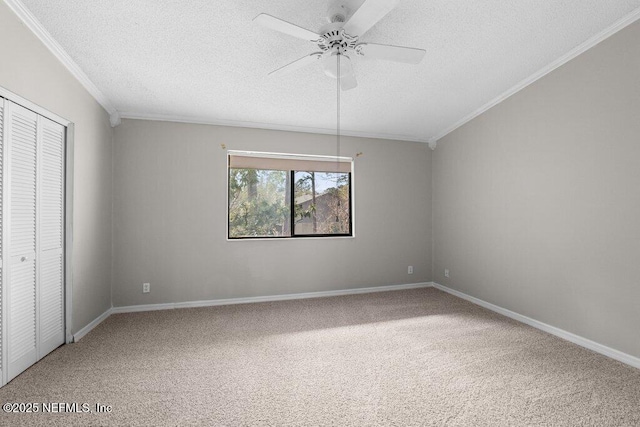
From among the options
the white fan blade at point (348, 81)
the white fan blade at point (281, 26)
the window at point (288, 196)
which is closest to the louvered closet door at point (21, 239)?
the white fan blade at point (281, 26)

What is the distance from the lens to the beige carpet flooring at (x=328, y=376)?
5.98 ft

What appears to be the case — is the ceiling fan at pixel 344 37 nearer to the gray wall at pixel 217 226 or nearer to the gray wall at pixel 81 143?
the gray wall at pixel 81 143

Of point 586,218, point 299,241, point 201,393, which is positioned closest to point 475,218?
point 586,218

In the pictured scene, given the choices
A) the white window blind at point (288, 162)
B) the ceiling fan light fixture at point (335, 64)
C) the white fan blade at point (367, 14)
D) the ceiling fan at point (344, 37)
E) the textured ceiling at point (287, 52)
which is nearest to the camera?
the white fan blade at point (367, 14)

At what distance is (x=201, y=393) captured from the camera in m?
2.05

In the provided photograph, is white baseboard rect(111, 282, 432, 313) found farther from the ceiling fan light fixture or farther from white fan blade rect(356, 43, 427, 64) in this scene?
white fan blade rect(356, 43, 427, 64)

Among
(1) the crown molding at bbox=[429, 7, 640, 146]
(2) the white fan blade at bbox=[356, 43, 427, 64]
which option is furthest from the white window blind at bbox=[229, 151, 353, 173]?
(2) the white fan blade at bbox=[356, 43, 427, 64]

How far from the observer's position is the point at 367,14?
5.91 ft

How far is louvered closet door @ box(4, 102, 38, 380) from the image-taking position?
7.04ft

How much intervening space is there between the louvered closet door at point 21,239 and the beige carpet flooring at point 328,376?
222mm

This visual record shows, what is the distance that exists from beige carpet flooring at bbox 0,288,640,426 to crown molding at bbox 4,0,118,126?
7.74 ft

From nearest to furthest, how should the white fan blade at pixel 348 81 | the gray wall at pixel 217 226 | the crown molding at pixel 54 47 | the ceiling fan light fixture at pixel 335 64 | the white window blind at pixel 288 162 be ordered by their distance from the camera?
1. the crown molding at pixel 54 47
2. the ceiling fan light fixture at pixel 335 64
3. the white fan blade at pixel 348 81
4. the gray wall at pixel 217 226
5. the white window blind at pixel 288 162

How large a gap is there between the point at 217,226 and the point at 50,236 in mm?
1688

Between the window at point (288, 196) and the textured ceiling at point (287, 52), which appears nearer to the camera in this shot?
the textured ceiling at point (287, 52)
